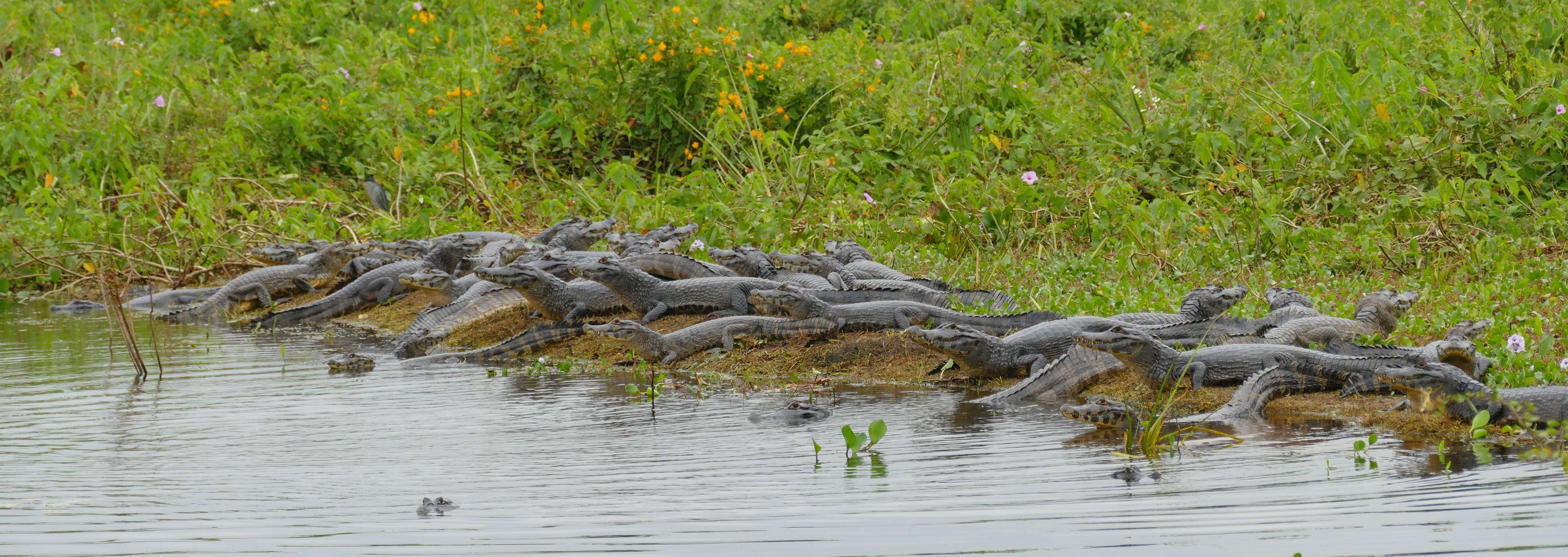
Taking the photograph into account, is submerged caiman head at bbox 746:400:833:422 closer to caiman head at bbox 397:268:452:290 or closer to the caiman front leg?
the caiman front leg

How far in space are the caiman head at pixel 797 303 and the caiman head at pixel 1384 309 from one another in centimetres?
245

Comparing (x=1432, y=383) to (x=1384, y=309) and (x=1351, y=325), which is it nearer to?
(x=1351, y=325)

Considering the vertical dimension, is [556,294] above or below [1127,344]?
above

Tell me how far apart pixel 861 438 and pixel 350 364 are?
3689 millimetres

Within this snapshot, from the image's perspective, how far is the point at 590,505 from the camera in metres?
4.06

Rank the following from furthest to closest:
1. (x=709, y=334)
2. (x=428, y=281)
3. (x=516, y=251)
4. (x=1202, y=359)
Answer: (x=516, y=251), (x=428, y=281), (x=709, y=334), (x=1202, y=359)

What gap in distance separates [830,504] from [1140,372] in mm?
2097

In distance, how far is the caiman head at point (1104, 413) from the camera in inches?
200

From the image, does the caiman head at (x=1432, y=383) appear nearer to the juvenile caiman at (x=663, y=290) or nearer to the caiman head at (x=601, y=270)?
the juvenile caiman at (x=663, y=290)

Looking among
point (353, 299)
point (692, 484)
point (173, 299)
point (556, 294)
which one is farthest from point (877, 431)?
point (173, 299)

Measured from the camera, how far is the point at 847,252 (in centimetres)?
937

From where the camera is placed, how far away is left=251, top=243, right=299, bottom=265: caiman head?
11297 millimetres

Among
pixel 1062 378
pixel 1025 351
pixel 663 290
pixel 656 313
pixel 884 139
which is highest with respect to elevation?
pixel 884 139

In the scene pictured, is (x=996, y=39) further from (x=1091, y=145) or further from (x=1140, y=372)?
(x=1140, y=372)
